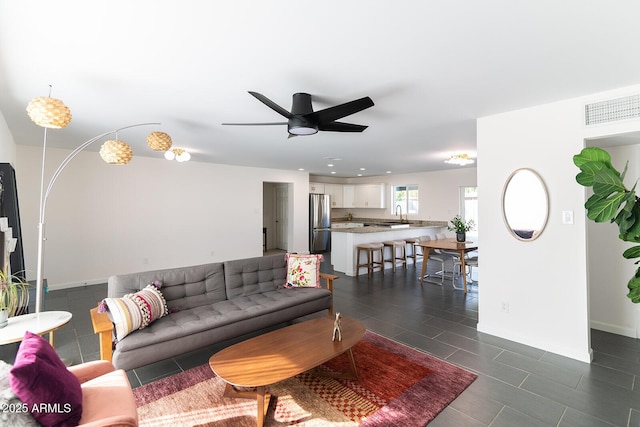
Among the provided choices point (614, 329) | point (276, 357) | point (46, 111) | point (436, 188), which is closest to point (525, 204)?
point (614, 329)

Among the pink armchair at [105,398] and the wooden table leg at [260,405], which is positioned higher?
the pink armchair at [105,398]

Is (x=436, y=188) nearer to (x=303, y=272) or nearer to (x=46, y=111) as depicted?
(x=303, y=272)

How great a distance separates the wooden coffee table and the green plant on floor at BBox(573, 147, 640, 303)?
1.93 meters

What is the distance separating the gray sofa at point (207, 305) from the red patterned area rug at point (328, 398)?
0.32 metres

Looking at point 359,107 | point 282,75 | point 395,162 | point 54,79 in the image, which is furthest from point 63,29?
point 395,162

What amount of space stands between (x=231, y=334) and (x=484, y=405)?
2.12m

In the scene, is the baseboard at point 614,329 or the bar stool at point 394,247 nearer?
the baseboard at point 614,329

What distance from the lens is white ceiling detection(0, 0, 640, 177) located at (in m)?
1.58

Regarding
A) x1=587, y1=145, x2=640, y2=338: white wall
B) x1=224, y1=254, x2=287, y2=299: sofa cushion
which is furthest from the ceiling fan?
x1=587, y1=145, x2=640, y2=338: white wall

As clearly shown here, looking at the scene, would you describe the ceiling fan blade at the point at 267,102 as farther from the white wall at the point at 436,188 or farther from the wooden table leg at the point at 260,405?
the white wall at the point at 436,188

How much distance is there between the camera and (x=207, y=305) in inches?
121

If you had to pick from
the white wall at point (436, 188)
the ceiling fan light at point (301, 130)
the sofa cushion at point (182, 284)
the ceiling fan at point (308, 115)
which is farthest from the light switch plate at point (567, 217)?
the white wall at point (436, 188)

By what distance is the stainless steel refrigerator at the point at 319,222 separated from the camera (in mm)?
8898

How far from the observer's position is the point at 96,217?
5.38 meters
